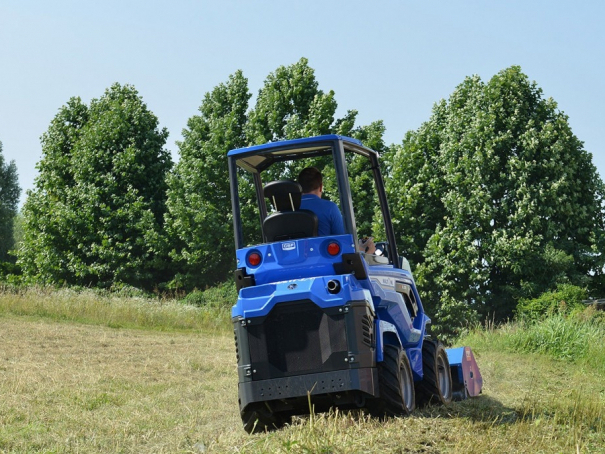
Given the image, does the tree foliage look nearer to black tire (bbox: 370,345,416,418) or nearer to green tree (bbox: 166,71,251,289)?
green tree (bbox: 166,71,251,289)

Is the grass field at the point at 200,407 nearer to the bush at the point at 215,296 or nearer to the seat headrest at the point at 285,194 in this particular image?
the seat headrest at the point at 285,194

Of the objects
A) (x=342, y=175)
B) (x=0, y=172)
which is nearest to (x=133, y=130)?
(x=0, y=172)

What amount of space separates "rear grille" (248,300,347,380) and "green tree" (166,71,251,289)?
29.9 meters

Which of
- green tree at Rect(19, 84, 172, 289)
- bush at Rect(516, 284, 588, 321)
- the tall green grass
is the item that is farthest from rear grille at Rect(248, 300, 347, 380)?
green tree at Rect(19, 84, 172, 289)

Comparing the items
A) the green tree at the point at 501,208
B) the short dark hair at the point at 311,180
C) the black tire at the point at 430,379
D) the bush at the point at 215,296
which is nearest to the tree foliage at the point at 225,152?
the bush at the point at 215,296

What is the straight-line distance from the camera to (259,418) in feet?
25.3

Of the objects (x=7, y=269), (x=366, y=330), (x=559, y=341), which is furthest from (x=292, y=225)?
(x=7, y=269)

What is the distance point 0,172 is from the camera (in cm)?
7394

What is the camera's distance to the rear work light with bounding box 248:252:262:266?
778 cm

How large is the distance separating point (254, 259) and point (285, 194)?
69 cm

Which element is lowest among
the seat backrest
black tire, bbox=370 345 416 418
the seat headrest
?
black tire, bbox=370 345 416 418

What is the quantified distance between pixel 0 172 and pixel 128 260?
123ft

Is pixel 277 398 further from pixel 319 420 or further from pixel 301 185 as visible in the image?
pixel 301 185

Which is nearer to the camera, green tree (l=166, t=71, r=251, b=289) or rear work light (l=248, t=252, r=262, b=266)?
rear work light (l=248, t=252, r=262, b=266)
